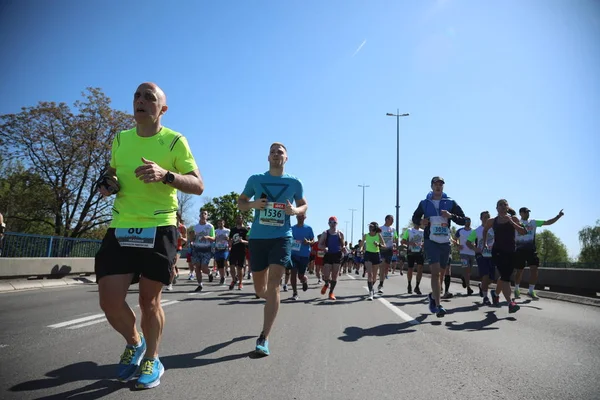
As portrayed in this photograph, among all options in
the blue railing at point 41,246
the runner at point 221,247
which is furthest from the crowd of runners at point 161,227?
the blue railing at point 41,246

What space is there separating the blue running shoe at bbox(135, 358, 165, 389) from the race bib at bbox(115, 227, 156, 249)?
0.85 metres

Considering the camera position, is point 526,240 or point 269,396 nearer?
point 269,396

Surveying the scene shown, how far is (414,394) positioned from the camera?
10.1 feet

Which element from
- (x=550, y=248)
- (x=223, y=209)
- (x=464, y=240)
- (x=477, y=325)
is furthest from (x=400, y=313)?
(x=550, y=248)

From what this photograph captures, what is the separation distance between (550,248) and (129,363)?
119 m

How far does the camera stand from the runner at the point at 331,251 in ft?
35.7

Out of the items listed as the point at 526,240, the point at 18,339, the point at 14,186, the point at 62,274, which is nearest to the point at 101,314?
the point at 18,339

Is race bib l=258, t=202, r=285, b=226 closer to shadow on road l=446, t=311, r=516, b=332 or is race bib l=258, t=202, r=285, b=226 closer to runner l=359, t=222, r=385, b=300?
shadow on road l=446, t=311, r=516, b=332

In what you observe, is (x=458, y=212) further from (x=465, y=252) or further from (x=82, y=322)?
(x=82, y=322)

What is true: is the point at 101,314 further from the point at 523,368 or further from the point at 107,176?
the point at 523,368

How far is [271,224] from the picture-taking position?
4586 mm

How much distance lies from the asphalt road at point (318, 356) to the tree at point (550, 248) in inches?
4294

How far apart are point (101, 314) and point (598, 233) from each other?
80631 millimetres

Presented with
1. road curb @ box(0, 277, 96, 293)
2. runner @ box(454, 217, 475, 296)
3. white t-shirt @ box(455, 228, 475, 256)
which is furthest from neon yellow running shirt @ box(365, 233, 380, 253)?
road curb @ box(0, 277, 96, 293)
